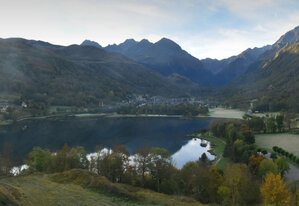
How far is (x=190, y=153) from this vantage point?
78688mm

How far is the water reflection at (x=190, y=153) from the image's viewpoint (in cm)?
7050

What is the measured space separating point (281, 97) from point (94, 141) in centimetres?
13418

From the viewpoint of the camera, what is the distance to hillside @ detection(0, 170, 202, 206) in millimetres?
19688

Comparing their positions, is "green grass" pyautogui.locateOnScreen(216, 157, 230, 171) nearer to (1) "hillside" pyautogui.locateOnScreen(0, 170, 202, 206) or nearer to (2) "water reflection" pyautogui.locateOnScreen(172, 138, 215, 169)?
(2) "water reflection" pyautogui.locateOnScreen(172, 138, 215, 169)

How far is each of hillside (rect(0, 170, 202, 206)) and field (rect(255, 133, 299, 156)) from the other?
52.8 metres

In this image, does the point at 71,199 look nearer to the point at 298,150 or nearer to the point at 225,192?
the point at 225,192

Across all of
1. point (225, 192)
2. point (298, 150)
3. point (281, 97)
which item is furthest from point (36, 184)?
point (281, 97)

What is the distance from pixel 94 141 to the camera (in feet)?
320

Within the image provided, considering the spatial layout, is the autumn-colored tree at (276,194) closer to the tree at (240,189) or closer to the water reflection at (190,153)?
the tree at (240,189)

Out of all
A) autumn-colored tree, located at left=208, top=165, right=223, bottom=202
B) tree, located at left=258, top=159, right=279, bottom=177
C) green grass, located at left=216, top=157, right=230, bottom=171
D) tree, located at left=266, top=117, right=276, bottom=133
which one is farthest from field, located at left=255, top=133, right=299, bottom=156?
autumn-colored tree, located at left=208, top=165, right=223, bottom=202

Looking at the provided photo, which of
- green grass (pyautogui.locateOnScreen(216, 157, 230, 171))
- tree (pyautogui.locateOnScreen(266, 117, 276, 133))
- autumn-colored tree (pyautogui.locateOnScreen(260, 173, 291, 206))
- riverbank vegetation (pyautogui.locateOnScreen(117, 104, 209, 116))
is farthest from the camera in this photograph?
riverbank vegetation (pyautogui.locateOnScreen(117, 104, 209, 116))

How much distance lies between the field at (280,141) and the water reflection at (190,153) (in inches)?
649

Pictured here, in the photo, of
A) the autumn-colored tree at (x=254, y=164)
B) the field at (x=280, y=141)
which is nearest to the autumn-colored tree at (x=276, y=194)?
the autumn-colored tree at (x=254, y=164)

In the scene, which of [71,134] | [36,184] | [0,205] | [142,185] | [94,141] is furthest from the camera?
[71,134]
